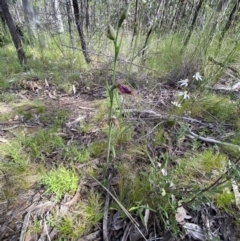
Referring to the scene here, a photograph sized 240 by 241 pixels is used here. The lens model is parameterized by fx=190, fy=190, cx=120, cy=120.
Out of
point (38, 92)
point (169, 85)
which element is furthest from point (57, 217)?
point (169, 85)

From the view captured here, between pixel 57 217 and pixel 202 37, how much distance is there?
84.4 inches

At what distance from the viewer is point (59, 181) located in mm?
992

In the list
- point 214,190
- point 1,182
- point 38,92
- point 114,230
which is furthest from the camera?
point 38,92

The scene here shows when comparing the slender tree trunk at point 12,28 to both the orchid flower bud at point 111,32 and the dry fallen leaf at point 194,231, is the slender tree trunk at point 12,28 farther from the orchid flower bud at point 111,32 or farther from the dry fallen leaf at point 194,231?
the dry fallen leaf at point 194,231

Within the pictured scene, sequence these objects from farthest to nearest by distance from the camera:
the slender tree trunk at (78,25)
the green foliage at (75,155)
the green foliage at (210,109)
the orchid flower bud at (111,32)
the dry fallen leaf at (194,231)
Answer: the slender tree trunk at (78,25), the green foliage at (210,109), the green foliage at (75,155), the dry fallen leaf at (194,231), the orchid flower bud at (111,32)

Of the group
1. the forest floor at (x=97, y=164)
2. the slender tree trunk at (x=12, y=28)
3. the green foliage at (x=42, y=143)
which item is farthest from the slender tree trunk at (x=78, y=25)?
the green foliage at (x=42, y=143)

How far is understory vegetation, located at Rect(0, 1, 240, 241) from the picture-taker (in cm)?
82

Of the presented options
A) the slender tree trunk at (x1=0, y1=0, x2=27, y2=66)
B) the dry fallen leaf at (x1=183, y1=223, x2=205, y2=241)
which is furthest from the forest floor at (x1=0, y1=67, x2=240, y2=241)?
the slender tree trunk at (x1=0, y1=0, x2=27, y2=66)

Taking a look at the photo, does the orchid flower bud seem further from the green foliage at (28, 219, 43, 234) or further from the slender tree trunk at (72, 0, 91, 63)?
the slender tree trunk at (72, 0, 91, 63)

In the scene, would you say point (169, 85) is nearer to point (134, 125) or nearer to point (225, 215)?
point (134, 125)

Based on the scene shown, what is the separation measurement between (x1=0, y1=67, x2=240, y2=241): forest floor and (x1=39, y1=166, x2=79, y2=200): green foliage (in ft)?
0.06

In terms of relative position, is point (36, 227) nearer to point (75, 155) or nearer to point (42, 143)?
point (75, 155)

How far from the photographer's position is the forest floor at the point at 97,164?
0.82 m

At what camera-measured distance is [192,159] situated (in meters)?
1.08
